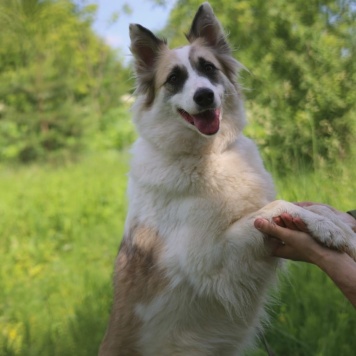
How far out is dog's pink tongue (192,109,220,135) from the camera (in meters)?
2.82

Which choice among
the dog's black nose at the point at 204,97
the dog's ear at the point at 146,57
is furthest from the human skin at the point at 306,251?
the dog's ear at the point at 146,57

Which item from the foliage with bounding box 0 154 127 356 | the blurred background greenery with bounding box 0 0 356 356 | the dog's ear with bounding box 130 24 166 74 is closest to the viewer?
the dog's ear with bounding box 130 24 166 74

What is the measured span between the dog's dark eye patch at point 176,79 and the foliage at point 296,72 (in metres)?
0.92

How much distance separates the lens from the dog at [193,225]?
2521 millimetres

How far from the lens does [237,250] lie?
2449 mm

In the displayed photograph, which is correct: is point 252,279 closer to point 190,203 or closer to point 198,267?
point 198,267

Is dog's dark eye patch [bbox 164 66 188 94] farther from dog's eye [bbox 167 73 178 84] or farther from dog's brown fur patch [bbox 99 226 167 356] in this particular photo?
dog's brown fur patch [bbox 99 226 167 356]

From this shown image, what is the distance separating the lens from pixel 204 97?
277cm

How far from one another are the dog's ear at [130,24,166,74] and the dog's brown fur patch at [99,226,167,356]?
3.84 feet

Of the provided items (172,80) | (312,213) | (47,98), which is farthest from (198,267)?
(47,98)

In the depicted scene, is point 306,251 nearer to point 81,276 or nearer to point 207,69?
point 207,69

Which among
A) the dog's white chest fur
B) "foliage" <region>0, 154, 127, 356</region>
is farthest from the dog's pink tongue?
"foliage" <region>0, 154, 127, 356</region>

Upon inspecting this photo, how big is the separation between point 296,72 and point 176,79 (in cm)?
234

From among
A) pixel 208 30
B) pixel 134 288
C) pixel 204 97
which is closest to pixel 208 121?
Answer: pixel 204 97
